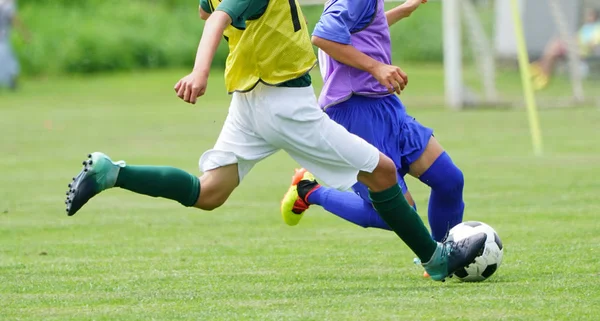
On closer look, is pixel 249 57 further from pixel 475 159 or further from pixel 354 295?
pixel 475 159

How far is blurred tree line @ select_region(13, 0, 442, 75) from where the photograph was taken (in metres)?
30.2

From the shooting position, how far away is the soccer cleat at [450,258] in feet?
18.8

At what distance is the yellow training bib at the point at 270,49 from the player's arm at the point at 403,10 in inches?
47.2

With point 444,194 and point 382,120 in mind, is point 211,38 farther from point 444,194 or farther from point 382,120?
point 444,194

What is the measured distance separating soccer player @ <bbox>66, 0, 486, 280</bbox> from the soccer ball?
392 mm

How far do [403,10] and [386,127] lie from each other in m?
0.75

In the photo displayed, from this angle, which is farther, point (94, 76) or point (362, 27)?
point (94, 76)

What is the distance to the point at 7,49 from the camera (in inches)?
952

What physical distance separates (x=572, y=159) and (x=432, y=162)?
A: 6.76 meters

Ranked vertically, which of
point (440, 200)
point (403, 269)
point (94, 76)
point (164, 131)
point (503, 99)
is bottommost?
point (94, 76)

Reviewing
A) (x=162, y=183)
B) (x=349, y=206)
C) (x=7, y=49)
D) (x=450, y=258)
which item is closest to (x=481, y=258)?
(x=450, y=258)

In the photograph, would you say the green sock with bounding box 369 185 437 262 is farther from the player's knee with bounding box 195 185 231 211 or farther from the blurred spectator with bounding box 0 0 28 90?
the blurred spectator with bounding box 0 0 28 90

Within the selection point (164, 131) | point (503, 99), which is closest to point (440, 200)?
point (164, 131)

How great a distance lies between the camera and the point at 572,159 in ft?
40.7
